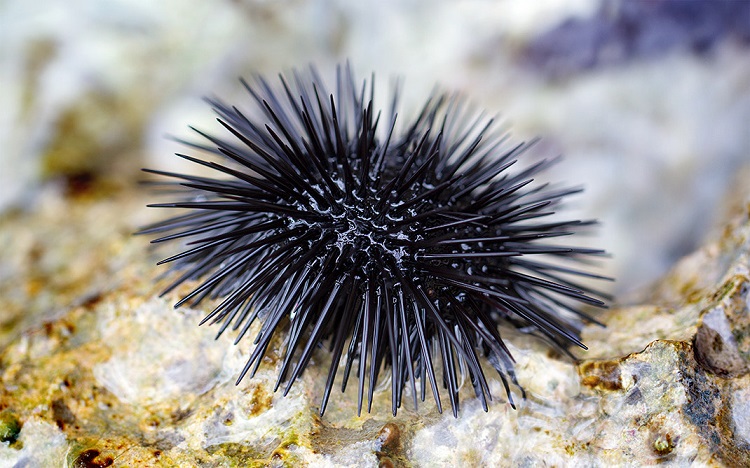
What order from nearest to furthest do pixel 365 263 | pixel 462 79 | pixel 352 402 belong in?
pixel 365 263 < pixel 352 402 < pixel 462 79

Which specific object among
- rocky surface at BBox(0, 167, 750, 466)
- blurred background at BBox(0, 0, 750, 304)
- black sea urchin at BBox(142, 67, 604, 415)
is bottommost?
rocky surface at BBox(0, 167, 750, 466)

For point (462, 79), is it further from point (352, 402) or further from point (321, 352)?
point (352, 402)

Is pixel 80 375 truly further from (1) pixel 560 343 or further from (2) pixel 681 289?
(2) pixel 681 289

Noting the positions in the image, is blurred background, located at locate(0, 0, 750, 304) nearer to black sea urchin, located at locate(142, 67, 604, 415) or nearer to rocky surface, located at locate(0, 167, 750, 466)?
rocky surface, located at locate(0, 167, 750, 466)

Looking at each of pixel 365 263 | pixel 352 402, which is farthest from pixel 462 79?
pixel 352 402

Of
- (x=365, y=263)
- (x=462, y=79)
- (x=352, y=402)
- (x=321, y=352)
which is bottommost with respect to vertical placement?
(x=352, y=402)

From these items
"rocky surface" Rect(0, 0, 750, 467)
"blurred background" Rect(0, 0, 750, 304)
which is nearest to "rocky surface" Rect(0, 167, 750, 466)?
"rocky surface" Rect(0, 0, 750, 467)

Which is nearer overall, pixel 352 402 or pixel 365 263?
pixel 365 263

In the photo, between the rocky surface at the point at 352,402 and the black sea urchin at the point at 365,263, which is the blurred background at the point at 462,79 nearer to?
the rocky surface at the point at 352,402

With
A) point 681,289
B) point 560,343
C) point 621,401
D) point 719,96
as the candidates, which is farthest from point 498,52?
point 621,401
